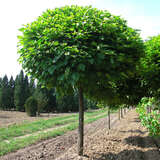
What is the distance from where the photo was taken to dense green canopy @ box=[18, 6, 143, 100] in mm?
3540

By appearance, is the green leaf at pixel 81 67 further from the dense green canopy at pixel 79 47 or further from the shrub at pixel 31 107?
the shrub at pixel 31 107

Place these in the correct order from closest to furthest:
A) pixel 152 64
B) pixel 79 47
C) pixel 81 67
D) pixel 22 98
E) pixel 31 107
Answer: pixel 81 67 < pixel 79 47 < pixel 152 64 < pixel 31 107 < pixel 22 98

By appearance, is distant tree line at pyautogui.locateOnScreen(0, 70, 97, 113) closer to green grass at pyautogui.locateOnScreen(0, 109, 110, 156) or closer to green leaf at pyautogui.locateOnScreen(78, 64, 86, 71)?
green grass at pyautogui.locateOnScreen(0, 109, 110, 156)

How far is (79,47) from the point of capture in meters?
3.61

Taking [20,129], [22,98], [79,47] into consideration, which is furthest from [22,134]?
[22,98]

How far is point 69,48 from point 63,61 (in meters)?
0.32

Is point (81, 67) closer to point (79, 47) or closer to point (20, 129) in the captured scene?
point (79, 47)

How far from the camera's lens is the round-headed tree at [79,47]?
354 cm

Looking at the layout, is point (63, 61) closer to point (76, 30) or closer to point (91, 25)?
point (76, 30)

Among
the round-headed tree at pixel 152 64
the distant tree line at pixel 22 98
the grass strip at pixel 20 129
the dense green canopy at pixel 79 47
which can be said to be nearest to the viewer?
the dense green canopy at pixel 79 47

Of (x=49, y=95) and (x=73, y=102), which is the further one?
(x=73, y=102)

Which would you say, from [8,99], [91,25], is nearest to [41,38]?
[91,25]

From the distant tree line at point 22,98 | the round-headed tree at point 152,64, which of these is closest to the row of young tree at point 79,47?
the round-headed tree at point 152,64

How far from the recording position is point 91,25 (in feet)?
12.4
